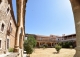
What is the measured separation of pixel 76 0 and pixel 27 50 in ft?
80.6

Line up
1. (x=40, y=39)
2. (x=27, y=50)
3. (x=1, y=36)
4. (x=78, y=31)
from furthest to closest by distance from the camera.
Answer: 1. (x=40, y=39)
2. (x=27, y=50)
3. (x=1, y=36)
4. (x=78, y=31)

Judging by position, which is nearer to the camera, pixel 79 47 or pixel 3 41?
pixel 79 47

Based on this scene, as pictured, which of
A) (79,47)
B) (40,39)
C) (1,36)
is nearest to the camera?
(79,47)

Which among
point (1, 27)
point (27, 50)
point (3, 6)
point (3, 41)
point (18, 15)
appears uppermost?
point (3, 6)

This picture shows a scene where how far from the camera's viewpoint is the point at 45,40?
5894 centimetres

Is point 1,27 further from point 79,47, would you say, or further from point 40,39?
point 40,39

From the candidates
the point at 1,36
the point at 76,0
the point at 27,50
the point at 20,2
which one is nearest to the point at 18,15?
the point at 20,2

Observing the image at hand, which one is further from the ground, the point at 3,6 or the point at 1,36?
the point at 3,6

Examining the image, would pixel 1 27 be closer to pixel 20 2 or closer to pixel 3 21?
pixel 3 21

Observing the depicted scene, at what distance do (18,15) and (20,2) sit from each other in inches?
68.6

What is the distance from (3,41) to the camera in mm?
17656

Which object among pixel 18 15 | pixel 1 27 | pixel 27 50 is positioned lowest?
pixel 27 50

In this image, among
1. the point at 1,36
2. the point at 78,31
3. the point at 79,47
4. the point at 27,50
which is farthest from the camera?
the point at 27,50

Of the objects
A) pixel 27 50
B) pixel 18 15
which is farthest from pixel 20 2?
pixel 27 50
